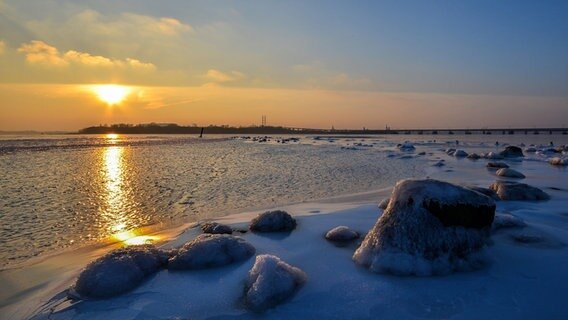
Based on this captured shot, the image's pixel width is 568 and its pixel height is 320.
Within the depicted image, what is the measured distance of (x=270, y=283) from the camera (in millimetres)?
3756

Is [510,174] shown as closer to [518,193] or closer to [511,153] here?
A: [518,193]

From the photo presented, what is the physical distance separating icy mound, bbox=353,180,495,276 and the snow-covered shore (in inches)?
6.0

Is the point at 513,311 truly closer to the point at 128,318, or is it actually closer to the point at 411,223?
the point at 411,223

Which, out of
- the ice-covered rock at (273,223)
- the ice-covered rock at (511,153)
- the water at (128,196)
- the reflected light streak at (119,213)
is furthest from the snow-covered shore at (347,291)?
the ice-covered rock at (511,153)

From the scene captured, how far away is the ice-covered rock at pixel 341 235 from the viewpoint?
552cm

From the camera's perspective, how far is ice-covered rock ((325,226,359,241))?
552 centimetres

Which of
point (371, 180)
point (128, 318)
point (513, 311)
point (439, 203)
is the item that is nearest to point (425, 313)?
point (513, 311)

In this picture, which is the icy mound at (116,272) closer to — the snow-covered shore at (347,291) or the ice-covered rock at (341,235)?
the snow-covered shore at (347,291)

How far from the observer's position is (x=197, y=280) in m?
4.21

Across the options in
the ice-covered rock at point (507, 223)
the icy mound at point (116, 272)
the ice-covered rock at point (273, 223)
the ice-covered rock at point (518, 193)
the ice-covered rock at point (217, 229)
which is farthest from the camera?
the ice-covered rock at point (518, 193)

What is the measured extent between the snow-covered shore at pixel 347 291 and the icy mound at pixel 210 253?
0.46 feet

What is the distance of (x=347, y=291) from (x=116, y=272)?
8.20ft

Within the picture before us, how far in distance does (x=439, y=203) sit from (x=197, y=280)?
303cm

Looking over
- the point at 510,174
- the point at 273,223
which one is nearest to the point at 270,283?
the point at 273,223
